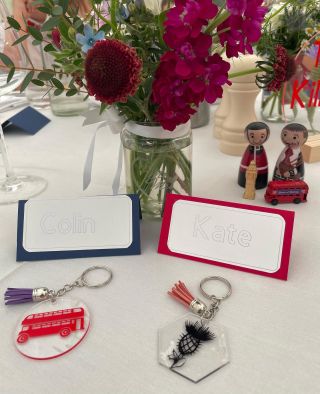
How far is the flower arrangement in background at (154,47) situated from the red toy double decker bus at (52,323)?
0.20 meters

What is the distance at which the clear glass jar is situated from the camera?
457 mm

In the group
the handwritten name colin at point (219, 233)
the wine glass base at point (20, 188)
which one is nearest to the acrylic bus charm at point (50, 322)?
the handwritten name colin at point (219, 233)

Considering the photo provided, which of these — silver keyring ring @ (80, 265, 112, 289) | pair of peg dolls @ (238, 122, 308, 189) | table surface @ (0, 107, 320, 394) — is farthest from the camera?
pair of peg dolls @ (238, 122, 308, 189)

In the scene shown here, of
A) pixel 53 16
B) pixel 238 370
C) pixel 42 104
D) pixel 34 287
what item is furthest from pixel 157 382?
pixel 42 104

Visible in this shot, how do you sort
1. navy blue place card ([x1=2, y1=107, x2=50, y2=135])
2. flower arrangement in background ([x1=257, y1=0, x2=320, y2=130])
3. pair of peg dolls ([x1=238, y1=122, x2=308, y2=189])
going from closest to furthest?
pair of peg dolls ([x1=238, y1=122, x2=308, y2=189]) → flower arrangement in background ([x1=257, y1=0, x2=320, y2=130]) → navy blue place card ([x1=2, y1=107, x2=50, y2=135])

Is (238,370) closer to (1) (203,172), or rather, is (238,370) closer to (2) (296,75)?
(1) (203,172)

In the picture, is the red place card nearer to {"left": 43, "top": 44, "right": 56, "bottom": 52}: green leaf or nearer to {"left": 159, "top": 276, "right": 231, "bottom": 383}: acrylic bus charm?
{"left": 159, "top": 276, "right": 231, "bottom": 383}: acrylic bus charm

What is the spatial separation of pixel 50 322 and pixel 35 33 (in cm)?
27

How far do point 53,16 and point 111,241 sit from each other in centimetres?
23

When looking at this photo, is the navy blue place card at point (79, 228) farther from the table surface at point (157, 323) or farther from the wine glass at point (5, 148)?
the wine glass at point (5, 148)

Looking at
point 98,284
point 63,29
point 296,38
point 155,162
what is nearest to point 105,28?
point 63,29

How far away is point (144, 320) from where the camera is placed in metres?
0.37

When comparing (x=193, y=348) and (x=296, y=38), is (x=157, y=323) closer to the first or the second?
(x=193, y=348)

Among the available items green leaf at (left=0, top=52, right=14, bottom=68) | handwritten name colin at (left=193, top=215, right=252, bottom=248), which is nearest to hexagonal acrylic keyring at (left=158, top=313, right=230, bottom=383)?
handwritten name colin at (left=193, top=215, right=252, bottom=248)
